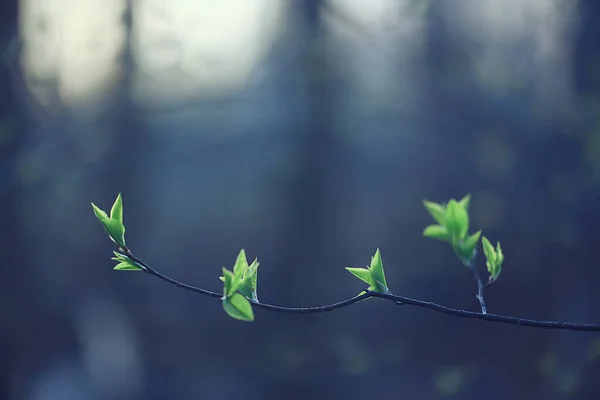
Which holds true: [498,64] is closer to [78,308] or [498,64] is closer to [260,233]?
[260,233]

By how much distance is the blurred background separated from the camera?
1130mm

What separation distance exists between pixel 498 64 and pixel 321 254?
0.60m

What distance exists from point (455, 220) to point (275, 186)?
1.08 meters

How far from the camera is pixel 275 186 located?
1.33m

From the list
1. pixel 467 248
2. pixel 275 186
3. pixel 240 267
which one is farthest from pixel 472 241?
pixel 275 186

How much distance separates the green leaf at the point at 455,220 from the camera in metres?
0.27

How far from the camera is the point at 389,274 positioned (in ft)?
4.14

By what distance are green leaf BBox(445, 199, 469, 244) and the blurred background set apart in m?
0.90

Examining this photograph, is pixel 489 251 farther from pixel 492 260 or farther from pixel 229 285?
pixel 229 285

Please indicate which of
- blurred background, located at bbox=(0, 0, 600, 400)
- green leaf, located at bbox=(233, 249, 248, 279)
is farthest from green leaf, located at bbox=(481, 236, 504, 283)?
blurred background, located at bbox=(0, 0, 600, 400)

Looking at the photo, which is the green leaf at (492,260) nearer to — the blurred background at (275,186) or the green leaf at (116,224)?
the green leaf at (116,224)

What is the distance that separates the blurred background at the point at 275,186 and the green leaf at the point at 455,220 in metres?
0.90

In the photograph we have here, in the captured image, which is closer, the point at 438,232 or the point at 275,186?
the point at 438,232

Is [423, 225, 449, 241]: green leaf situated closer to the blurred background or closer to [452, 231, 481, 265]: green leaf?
[452, 231, 481, 265]: green leaf
